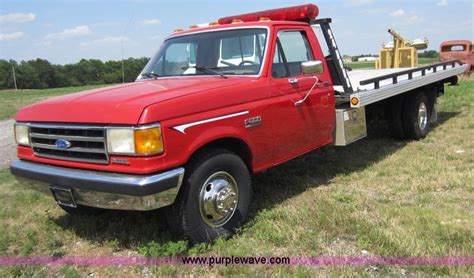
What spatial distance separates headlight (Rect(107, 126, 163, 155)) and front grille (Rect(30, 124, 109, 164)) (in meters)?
0.10

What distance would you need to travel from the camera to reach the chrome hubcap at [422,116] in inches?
313

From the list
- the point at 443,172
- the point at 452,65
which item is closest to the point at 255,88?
the point at 443,172

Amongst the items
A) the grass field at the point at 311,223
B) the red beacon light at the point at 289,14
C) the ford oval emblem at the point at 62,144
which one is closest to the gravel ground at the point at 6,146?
the grass field at the point at 311,223

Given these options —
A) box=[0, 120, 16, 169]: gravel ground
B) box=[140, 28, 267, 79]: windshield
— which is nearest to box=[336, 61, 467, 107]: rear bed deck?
box=[140, 28, 267, 79]: windshield

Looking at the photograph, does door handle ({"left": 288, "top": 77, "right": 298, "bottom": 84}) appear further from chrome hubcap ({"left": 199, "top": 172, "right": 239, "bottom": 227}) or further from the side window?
chrome hubcap ({"left": 199, "top": 172, "right": 239, "bottom": 227})

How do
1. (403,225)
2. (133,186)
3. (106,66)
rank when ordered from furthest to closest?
(106,66), (403,225), (133,186)

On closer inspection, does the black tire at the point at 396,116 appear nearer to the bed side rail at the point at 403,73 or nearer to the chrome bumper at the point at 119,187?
the bed side rail at the point at 403,73

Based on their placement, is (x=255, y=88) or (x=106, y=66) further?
(x=106, y=66)

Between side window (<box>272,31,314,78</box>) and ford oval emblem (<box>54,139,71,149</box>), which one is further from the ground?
side window (<box>272,31,314,78</box>)

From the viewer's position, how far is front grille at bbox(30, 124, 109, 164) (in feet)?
11.3

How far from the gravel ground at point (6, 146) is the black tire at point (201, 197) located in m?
4.86

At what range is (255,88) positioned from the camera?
4.22 metres

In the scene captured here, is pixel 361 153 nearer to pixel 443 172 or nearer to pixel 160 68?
pixel 443 172

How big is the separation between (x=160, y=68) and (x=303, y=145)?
1813 millimetres
